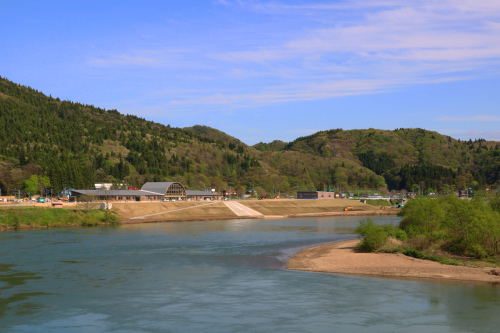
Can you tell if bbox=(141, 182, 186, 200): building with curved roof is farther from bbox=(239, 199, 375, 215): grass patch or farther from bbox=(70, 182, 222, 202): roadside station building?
bbox=(239, 199, 375, 215): grass patch

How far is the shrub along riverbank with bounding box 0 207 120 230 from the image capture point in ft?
277

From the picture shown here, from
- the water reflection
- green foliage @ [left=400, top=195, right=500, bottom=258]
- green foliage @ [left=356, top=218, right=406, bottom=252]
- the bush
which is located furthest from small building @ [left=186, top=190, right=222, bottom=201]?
the water reflection

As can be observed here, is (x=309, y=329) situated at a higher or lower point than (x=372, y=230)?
lower

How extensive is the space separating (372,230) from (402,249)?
4026mm

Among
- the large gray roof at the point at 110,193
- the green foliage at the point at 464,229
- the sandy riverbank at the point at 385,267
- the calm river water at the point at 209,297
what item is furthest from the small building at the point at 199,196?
the sandy riverbank at the point at 385,267

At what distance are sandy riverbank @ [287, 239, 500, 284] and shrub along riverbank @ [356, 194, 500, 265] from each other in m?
2.17

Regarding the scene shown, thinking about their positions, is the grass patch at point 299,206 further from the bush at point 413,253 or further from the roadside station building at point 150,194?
the bush at point 413,253

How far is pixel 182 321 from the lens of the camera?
29.2 m

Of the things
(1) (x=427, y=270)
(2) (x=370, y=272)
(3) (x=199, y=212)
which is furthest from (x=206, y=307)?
(3) (x=199, y=212)

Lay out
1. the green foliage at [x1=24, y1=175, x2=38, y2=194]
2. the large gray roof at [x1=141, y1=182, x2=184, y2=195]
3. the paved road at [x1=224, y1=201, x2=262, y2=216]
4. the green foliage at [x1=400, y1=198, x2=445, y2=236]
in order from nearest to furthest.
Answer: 1. the green foliage at [x1=400, y1=198, x2=445, y2=236]
2. the paved road at [x1=224, y1=201, x2=262, y2=216]
3. the green foliage at [x1=24, y1=175, x2=38, y2=194]
4. the large gray roof at [x1=141, y1=182, x2=184, y2=195]

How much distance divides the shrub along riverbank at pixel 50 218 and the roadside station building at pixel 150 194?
2248 centimetres

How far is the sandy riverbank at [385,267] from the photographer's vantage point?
41.6 meters

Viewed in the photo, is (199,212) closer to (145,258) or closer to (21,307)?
(145,258)

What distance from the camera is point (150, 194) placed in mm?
147000
